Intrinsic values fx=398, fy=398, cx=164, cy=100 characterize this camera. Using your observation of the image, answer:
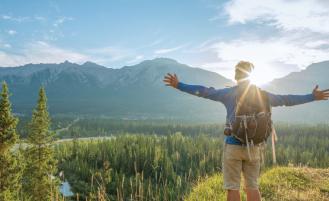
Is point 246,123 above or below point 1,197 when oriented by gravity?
above

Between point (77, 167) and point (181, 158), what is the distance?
27480 millimetres

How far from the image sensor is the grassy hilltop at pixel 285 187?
11.3 m

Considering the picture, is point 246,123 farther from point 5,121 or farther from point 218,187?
point 5,121

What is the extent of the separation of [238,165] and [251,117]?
978 mm

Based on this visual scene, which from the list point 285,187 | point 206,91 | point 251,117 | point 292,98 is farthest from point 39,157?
point 251,117

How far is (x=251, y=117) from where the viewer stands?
758 centimetres

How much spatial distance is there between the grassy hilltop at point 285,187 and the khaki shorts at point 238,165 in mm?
2599

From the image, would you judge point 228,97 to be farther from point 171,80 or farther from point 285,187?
point 285,187

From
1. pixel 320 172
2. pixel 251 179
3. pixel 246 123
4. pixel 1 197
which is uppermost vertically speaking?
pixel 246 123

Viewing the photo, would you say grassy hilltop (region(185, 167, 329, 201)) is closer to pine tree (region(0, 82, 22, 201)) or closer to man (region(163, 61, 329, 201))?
man (region(163, 61, 329, 201))

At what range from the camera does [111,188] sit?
49250 millimetres

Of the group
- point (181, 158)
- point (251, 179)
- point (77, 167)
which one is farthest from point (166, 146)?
point (251, 179)

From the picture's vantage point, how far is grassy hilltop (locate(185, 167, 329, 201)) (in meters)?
11.3

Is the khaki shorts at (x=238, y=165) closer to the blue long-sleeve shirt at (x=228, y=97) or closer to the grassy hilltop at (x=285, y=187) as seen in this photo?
the blue long-sleeve shirt at (x=228, y=97)
